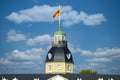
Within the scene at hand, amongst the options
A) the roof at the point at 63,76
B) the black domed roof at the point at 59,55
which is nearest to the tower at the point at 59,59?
the black domed roof at the point at 59,55

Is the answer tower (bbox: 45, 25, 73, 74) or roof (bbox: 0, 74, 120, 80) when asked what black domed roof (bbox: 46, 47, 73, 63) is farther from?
roof (bbox: 0, 74, 120, 80)

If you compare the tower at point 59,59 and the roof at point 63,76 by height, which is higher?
the tower at point 59,59

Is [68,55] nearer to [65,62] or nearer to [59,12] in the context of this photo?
[65,62]

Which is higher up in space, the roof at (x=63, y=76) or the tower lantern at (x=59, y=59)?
the tower lantern at (x=59, y=59)

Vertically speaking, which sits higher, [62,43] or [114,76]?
[62,43]

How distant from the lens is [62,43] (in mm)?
126312

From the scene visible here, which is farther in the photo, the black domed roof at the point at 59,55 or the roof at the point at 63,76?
the black domed roof at the point at 59,55

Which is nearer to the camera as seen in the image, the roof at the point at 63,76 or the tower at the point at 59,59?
the roof at the point at 63,76

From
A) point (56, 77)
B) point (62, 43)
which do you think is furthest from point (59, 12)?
point (56, 77)

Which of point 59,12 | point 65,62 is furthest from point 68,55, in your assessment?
point 59,12

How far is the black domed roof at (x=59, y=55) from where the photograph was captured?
125 m

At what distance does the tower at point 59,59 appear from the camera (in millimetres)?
124625

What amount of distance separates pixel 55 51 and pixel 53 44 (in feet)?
7.06

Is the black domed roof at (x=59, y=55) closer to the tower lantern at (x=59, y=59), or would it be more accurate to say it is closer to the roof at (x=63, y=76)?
the tower lantern at (x=59, y=59)
